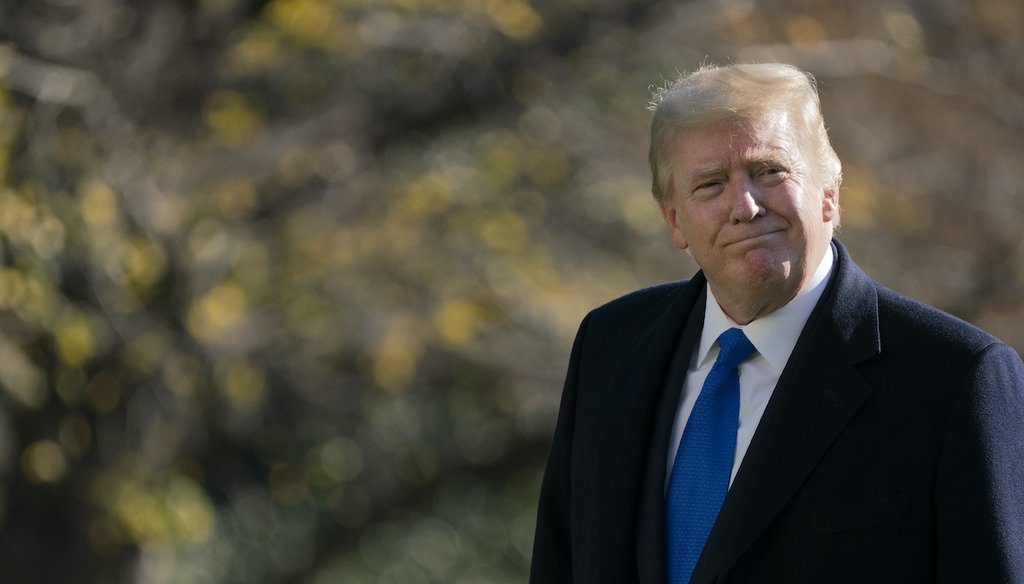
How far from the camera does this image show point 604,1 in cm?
634

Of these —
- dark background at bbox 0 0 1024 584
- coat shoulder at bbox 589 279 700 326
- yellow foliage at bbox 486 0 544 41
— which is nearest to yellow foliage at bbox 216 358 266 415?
dark background at bbox 0 0 1024 584

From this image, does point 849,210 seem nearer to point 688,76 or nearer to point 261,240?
point 261,240

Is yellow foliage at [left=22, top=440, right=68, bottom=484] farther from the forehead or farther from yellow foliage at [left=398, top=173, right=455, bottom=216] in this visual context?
the forehead

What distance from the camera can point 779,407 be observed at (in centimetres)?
218

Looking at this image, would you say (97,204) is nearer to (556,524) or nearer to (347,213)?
(347,213)

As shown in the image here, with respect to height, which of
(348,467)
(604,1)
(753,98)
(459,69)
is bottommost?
(348,467)

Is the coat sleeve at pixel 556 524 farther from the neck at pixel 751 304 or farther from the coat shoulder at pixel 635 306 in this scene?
the neck at pixel 751 304

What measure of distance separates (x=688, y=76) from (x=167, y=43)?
4.06 meters

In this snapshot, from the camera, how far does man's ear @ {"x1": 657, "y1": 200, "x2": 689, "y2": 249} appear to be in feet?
7.73

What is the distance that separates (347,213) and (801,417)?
470 centimetres

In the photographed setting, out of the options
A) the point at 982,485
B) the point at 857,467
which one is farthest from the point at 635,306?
the point at 982,485

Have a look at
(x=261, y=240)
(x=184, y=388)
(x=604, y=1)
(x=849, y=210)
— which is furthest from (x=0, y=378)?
(x=849, y=210)

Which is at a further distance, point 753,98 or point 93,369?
point 93,369

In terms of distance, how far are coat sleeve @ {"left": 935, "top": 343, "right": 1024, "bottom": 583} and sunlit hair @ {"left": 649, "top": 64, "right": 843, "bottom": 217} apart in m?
0.41
